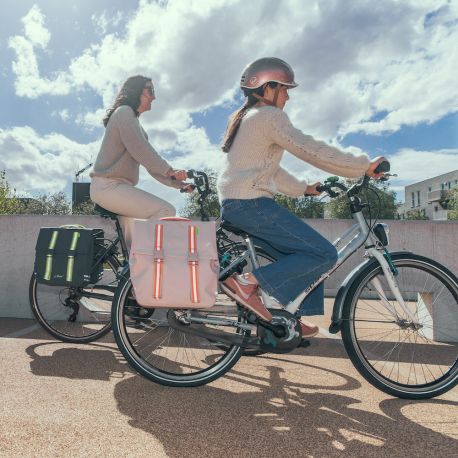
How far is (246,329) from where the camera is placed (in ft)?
10.4

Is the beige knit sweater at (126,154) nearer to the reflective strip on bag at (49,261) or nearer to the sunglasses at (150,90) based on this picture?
the sunglasses at (150,90)

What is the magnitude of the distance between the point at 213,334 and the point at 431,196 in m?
103

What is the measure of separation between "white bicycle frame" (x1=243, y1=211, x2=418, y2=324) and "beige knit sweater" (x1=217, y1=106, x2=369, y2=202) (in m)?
0.42

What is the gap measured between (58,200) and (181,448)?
2936 inches

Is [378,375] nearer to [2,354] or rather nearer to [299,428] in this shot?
[299,428]

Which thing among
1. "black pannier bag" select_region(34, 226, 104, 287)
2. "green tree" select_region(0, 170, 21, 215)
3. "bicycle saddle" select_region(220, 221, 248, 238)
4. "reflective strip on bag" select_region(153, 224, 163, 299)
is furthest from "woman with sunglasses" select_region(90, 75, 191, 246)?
"green tree" select_region(0, 170, 21, 215)

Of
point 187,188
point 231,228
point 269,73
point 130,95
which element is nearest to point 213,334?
point 231,228

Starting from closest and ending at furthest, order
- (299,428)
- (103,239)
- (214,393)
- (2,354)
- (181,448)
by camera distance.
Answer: (181,448)
(299,428)
(214,393)
(2,354)
(103,239)

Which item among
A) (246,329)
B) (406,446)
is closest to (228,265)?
(246,329)

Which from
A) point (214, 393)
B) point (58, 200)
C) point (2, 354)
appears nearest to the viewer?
point (214, 393)

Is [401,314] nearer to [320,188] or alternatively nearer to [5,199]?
[320,188]

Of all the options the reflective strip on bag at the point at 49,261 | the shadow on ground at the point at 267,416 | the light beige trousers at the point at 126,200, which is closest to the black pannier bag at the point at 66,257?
the reflective strip on bag at the point at 49,261

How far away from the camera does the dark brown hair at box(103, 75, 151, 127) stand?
4215 millimetres

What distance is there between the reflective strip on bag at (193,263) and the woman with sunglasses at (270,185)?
277 millimetres
